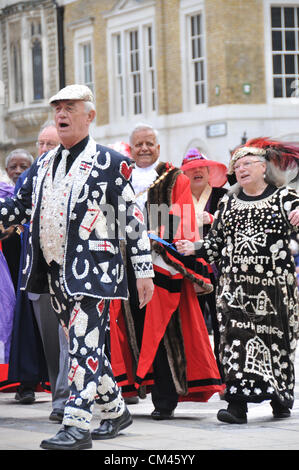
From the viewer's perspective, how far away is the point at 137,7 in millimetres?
25531

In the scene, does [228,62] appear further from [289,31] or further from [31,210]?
[31,210]

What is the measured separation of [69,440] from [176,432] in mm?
958

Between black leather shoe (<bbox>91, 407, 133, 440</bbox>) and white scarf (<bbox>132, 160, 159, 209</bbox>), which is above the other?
white scarf (<bbox>132, 160, 159, 209</bbox>)

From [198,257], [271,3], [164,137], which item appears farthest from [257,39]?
[198,257]

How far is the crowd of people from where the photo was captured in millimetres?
5820

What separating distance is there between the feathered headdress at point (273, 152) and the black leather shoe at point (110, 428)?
197 cm

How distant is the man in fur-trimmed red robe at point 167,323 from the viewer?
7285mm

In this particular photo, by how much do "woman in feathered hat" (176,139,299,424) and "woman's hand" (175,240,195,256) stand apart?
0.69 feet

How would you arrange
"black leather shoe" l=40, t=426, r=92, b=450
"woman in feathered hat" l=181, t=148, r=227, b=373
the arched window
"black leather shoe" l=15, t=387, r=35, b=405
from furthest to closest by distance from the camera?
the arched window → "woman in feathered hat" l=181, t=148, r=227, b=373 → "black leather shoe" l=15, t=387, r=35, b=405 → "black leather shoe" l=40, t=426, r=92, b=450

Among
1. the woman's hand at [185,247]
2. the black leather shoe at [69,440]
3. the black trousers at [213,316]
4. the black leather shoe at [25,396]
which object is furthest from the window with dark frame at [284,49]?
the black leather shoe at [69,440]

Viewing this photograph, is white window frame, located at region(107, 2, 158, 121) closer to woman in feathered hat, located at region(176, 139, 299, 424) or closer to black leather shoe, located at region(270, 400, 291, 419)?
woman in feathered hat, located at region(176, 139, 299, 424)

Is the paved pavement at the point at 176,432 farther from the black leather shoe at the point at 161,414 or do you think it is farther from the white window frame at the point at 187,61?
the white window frame at the point at 187,61

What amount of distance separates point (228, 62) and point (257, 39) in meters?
0.84

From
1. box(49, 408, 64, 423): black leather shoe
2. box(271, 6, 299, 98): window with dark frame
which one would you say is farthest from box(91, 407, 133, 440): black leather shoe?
box(271, 6, 299, 98): window with dark frame
